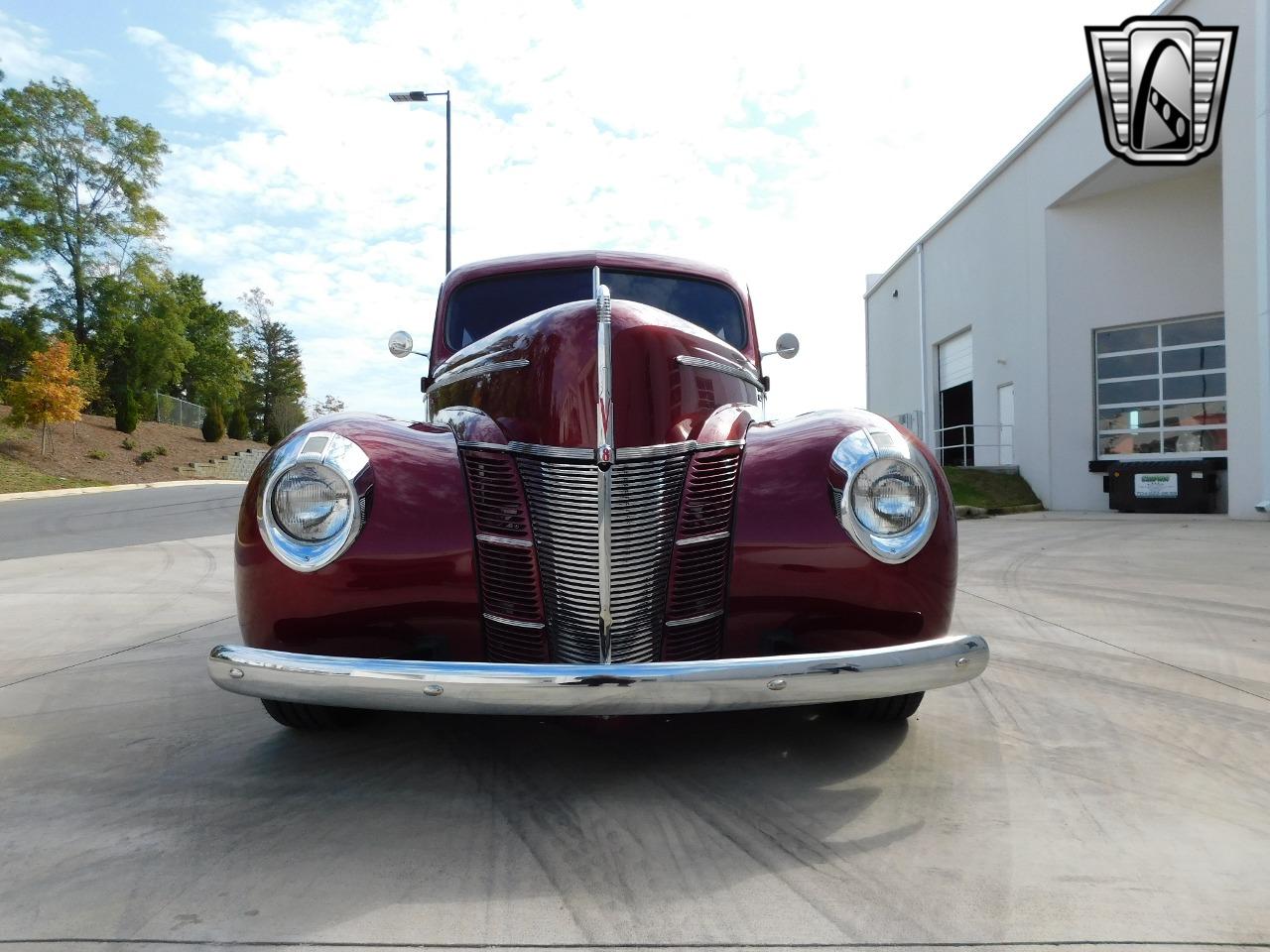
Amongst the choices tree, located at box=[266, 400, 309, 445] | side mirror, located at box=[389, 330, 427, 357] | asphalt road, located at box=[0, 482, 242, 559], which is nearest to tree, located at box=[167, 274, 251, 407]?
tree, located at box=[266, 400, 309, 445]

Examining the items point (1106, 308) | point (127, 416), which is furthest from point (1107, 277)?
point (127, 416)

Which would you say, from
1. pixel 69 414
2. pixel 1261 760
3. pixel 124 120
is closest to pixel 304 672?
pixel 1261 760

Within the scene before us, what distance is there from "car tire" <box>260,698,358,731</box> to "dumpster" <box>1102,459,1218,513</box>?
15.0m

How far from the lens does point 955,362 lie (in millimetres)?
21797

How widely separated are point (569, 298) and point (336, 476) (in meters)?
1.94

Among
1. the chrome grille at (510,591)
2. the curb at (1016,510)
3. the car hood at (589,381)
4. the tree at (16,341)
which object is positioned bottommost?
the curb at (1016,510)

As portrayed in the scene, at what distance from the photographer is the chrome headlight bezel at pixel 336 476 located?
7.20ft

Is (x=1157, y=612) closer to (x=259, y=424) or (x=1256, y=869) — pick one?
(x=1256, y=869)

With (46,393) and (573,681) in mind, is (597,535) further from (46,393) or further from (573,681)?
(46,393)

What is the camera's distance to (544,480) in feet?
7.56

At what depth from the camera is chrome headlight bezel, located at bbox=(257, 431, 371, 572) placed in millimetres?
2195

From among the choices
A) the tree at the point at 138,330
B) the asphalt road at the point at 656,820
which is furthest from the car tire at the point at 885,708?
the tree at the point at 138,330

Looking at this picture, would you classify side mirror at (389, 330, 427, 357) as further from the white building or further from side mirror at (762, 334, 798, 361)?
the white building

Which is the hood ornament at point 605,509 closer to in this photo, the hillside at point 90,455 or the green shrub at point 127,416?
the hillside at point 90,455
